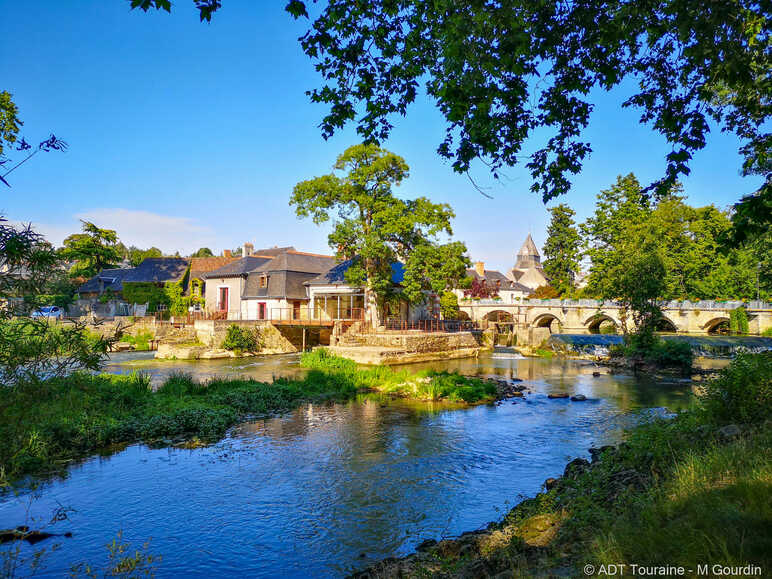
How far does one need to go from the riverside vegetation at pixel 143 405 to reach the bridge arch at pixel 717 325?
3349cm

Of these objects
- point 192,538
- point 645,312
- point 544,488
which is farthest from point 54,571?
point 645,312

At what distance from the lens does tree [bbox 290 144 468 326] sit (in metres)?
30.1

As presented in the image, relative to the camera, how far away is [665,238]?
149 feet

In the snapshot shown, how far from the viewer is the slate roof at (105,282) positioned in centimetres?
4641

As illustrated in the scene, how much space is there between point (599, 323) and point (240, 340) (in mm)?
34761

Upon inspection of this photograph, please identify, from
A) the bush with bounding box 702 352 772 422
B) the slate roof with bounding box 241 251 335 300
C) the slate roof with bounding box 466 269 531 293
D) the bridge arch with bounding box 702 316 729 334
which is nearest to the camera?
the bush with bounding box 702 352 772 422

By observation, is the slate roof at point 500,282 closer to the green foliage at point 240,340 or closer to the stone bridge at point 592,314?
the stone bridge at point 592,314

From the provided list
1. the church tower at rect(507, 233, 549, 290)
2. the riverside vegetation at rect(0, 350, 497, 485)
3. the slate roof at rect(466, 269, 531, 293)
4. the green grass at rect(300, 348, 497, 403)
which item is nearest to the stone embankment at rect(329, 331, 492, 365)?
the green grass at rect(300, 348, 497, 403)

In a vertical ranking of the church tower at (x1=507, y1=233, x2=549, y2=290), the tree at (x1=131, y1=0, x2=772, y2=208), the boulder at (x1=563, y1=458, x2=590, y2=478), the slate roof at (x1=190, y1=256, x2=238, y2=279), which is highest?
the church tower at (x1=507, y1=233, x2=549, y2=290)

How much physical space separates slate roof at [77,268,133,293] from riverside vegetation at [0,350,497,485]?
34318 mm

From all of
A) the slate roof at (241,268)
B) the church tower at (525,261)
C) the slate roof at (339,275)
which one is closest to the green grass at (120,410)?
the slate roof at (339,275)

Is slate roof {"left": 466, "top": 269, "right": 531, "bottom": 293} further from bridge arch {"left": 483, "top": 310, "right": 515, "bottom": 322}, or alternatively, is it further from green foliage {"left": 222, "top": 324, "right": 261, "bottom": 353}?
green foliage {"left": 222, "top": 324, "right": 261, "bottom": 353}

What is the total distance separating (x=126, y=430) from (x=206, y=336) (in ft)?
71.5

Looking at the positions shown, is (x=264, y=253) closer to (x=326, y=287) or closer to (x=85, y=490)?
(x=326, y=287)
